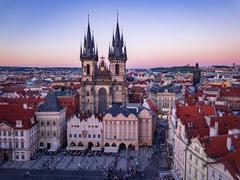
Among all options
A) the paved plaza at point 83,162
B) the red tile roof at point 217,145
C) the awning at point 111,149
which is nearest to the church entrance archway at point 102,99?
the awning at point 111,149

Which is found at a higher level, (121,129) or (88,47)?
(88,47)

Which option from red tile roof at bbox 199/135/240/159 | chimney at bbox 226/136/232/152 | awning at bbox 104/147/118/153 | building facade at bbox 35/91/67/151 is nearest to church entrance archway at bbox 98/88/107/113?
building facade at bbox 35/91/67/151

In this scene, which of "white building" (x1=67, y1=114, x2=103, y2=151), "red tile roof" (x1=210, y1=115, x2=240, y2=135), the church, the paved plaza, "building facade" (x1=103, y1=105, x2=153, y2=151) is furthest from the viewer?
the church

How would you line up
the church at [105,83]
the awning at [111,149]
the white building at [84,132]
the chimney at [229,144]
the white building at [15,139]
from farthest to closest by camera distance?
the church at [105,83] < the white building at [84,132] < the awning at [111,149] < the white building at [15,139] < the chimney at [229,144]

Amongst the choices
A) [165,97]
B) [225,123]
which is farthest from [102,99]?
[225,123]

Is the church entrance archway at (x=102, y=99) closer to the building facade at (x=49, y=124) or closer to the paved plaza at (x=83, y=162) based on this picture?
the building facade at (x=49, y=124)

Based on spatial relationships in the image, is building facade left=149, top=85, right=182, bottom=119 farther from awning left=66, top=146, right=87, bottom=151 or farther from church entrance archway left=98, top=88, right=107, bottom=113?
awning left=66, top=146, right=87, bottom=151

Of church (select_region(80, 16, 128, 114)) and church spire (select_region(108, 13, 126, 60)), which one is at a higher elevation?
church spire (select_region(108, 13, 126, 60))

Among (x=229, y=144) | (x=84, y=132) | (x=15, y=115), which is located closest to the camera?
(x=229, y=144)

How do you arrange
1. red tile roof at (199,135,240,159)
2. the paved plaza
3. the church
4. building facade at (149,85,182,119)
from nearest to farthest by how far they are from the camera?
red tile roof at (199,135,240,159) < the paved plaza < the church < building facade at (149,85,182,119)

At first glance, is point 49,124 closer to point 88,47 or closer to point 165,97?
point 88,47
